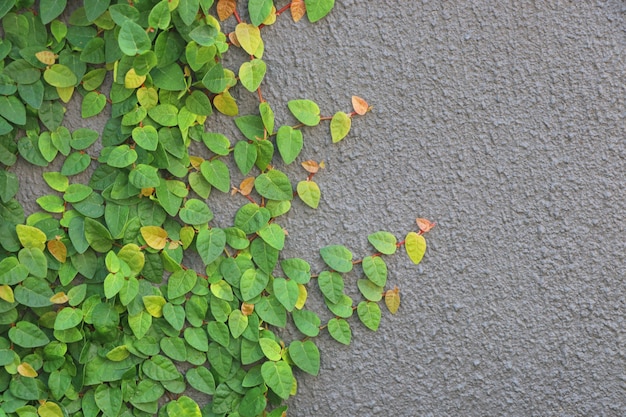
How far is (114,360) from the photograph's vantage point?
66.0 inches

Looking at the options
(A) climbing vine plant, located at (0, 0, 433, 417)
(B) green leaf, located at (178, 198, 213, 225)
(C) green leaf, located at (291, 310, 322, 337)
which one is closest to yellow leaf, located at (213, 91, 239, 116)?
(A) climbing vine plant, located at (0, 0, 433, 417)

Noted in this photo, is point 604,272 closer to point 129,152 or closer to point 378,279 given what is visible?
point 378,279

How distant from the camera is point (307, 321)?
5.54ft

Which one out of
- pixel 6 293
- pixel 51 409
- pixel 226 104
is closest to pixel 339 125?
pixel 226 104

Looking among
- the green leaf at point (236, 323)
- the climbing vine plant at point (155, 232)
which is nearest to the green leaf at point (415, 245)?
the climbing vine plant at point (155, 232)

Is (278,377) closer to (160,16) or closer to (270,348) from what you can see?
(270,348)

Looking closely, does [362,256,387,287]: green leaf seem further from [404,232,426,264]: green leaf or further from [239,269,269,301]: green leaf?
[239,269,269,301]: green leaf

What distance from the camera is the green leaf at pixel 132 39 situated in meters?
1.44

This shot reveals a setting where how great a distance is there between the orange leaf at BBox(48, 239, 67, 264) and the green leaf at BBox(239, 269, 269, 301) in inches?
18.0

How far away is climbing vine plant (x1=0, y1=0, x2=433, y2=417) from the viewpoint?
1541mm

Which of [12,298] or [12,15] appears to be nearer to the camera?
[12,15]

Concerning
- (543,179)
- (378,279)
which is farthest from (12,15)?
(543,179)

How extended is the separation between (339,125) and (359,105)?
2.8 inches

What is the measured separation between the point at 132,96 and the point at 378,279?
77 centimetres
